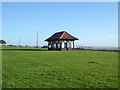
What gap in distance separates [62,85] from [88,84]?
1.08 metres

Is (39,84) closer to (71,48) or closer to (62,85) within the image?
(62,85)

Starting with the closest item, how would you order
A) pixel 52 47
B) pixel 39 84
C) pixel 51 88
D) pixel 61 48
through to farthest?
pixel 51 88, pixel 39 84, pixel 61 48, pixel 52 47

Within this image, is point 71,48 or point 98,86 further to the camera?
point 71,48

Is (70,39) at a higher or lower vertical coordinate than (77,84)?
higher

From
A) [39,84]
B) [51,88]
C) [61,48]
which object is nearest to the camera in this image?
[51,88]

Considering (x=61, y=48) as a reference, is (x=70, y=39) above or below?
above

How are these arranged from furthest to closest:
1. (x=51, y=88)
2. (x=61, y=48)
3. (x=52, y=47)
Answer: (x=52, y=47), (x=61, y=48), (x=51, y=88)

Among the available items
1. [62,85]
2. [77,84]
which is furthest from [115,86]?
[62,85]

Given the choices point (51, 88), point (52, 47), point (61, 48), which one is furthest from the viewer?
point (52, 47)

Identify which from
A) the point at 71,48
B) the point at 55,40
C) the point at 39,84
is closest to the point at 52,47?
the point at 55,40

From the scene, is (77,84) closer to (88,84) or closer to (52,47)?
(88,84)

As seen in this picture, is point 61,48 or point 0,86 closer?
point 0,86

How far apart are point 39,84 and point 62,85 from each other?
3.09ft

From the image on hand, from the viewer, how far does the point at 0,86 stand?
4.85 meters
